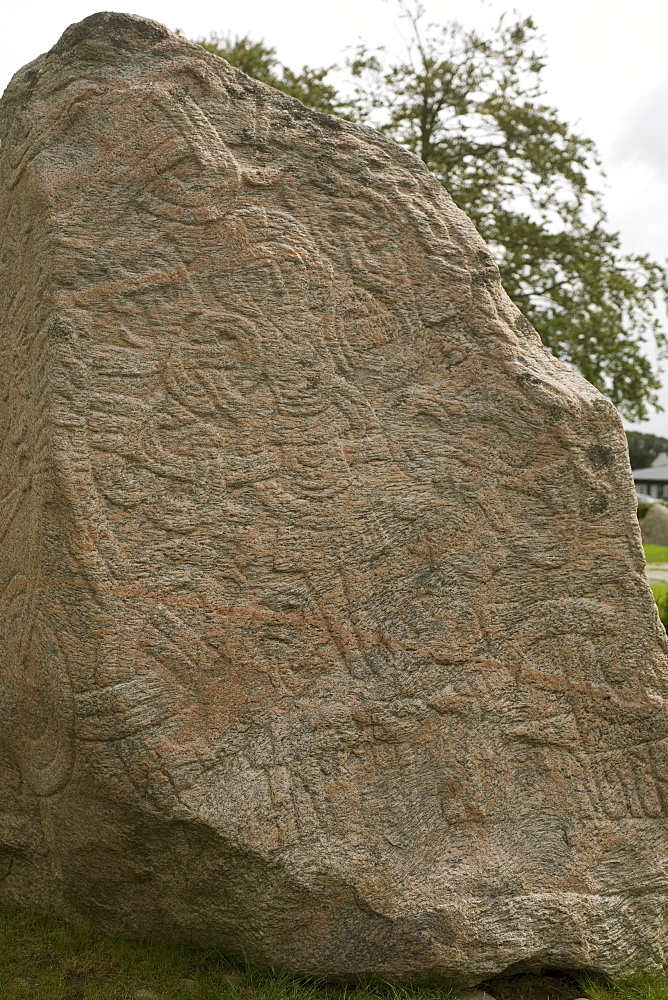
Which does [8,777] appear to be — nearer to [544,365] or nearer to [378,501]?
[378,501]

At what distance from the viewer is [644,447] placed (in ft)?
205

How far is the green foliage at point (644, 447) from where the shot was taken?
57750 millimetres

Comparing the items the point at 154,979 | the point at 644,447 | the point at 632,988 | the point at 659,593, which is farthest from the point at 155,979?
the point at 644,447

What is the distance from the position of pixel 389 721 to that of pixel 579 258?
11.9 meters

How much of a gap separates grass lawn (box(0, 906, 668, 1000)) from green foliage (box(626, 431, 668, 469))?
5371 cm

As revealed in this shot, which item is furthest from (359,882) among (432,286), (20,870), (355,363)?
(432,286)

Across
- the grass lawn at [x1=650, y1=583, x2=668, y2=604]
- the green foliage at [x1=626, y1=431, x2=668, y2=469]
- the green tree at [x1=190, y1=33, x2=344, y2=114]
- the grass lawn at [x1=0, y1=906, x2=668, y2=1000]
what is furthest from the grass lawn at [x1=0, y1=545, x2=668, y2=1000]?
the green foliage at [x1=626, y1=431, x2=668, y2=469]

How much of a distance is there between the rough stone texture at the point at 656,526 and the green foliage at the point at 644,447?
35.9 meters

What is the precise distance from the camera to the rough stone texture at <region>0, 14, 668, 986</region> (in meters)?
3.03

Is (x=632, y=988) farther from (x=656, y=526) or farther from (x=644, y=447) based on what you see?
(x=644, y=447)

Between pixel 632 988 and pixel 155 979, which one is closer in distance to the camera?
pixel 155 979

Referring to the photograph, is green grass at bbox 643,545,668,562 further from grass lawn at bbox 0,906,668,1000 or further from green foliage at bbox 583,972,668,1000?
grass lawn at bbox 0,906,668,1000

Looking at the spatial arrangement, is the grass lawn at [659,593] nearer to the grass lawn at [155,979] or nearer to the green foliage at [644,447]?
the grass lawn at [155,979]

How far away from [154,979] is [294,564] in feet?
4.58
